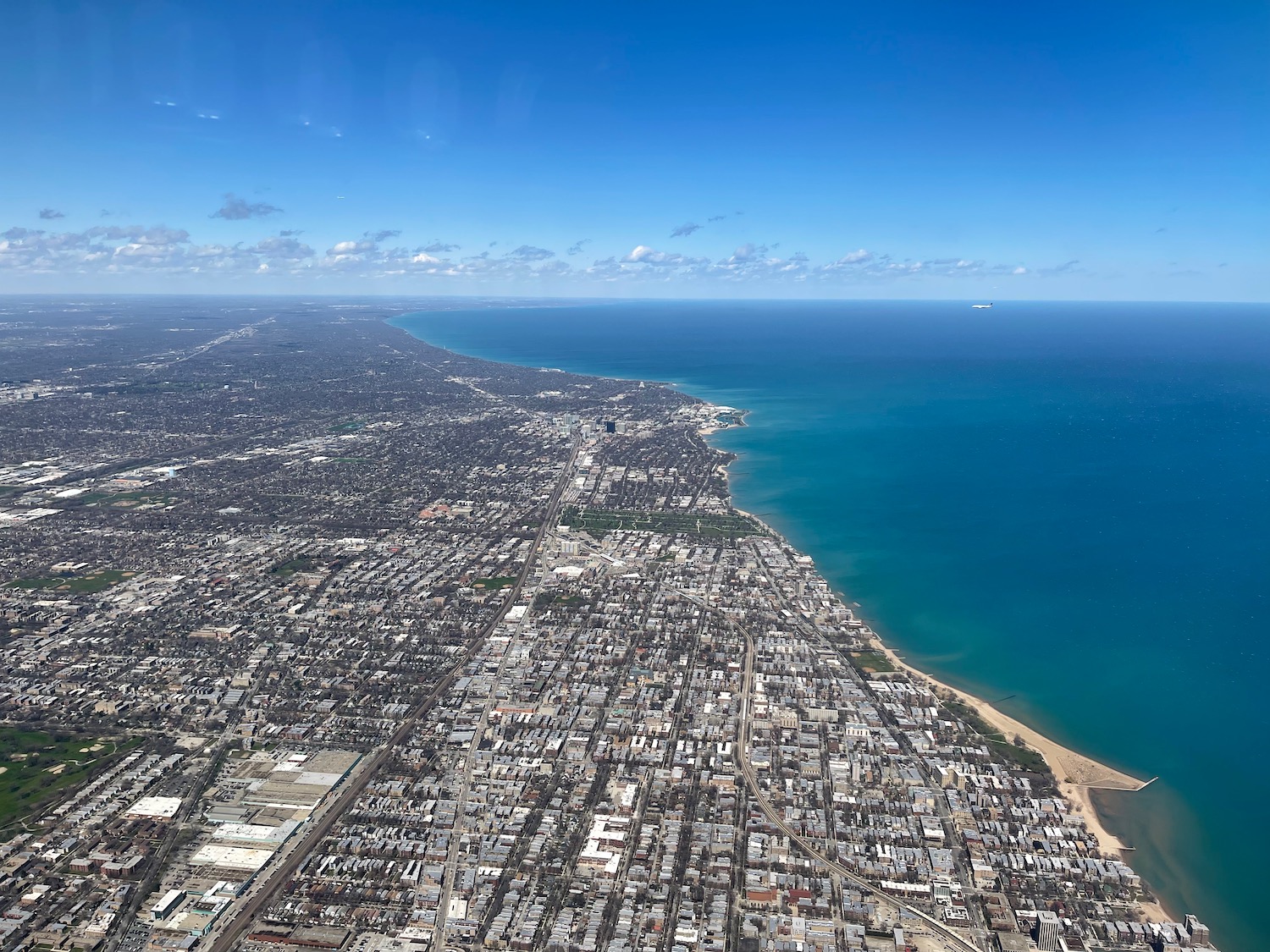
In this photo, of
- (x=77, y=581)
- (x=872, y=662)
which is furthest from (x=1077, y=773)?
(x=77, y=581)

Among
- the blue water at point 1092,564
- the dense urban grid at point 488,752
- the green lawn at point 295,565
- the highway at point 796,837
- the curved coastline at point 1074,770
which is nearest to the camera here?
the highway at point 796,837

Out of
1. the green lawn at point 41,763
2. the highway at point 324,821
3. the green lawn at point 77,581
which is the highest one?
the highway at point 324,821

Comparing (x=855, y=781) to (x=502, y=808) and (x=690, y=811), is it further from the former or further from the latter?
(x=502, y=808)

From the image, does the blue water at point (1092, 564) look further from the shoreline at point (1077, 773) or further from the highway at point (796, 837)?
the highway at point (796, 837)

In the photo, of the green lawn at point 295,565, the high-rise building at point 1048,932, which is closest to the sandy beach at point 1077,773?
the high-rise building at point 1048,932

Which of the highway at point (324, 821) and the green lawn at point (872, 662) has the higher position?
the green lawn at point (872, 662)
